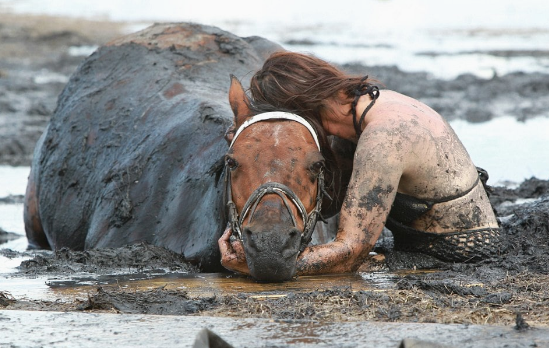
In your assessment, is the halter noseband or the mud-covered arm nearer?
the halter noseband

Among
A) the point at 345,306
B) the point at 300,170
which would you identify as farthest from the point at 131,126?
the point at 345,306

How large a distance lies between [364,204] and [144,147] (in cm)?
246

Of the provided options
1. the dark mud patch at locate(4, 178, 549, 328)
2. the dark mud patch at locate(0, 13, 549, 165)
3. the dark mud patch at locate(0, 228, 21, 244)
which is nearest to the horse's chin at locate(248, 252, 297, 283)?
the dark mud patch at locate(4, 178, 549, 328)

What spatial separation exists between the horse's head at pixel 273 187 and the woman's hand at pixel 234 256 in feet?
0.24

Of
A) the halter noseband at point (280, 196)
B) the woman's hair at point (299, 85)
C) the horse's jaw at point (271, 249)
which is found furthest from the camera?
the woman's hair at point (299, 85)

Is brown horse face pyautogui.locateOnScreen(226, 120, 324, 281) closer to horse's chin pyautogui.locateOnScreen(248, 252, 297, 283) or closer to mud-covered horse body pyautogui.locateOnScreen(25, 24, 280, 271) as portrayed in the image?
horse's chin pyautogui.locateOnScreen(248, 252, 297, 283)

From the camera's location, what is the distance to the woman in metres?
4.43

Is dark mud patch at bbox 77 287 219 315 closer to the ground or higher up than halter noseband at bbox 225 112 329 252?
closer to the ground

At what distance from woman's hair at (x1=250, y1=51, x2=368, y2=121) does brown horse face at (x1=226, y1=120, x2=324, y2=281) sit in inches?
7.4

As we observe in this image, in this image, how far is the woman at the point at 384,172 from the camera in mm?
4430

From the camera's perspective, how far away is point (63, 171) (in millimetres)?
7168

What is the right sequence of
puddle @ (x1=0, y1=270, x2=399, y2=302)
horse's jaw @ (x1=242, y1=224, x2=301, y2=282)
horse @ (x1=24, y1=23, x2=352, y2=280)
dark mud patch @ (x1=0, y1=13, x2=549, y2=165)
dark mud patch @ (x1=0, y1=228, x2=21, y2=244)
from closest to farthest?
horse's jaw @ (x1=242, y1=224, x2=301, y2=282) < puddle @ (x1=0, y1=270, x2=399, y2=302) < horse @ (x1=24, y1=23, x2=352, y2=280) < dark mud patch @ (x1=0, y1=228, x2=21, y2=244) < dark mud patch @ (x1=0, y1=13, x2=549, y2=165)

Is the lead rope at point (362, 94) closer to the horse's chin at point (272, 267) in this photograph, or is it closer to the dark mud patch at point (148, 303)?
the horse's chin at point (272, 267)

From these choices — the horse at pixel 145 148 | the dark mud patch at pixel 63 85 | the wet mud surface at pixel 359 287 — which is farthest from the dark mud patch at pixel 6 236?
the dark mud patch at pixel 63 85
